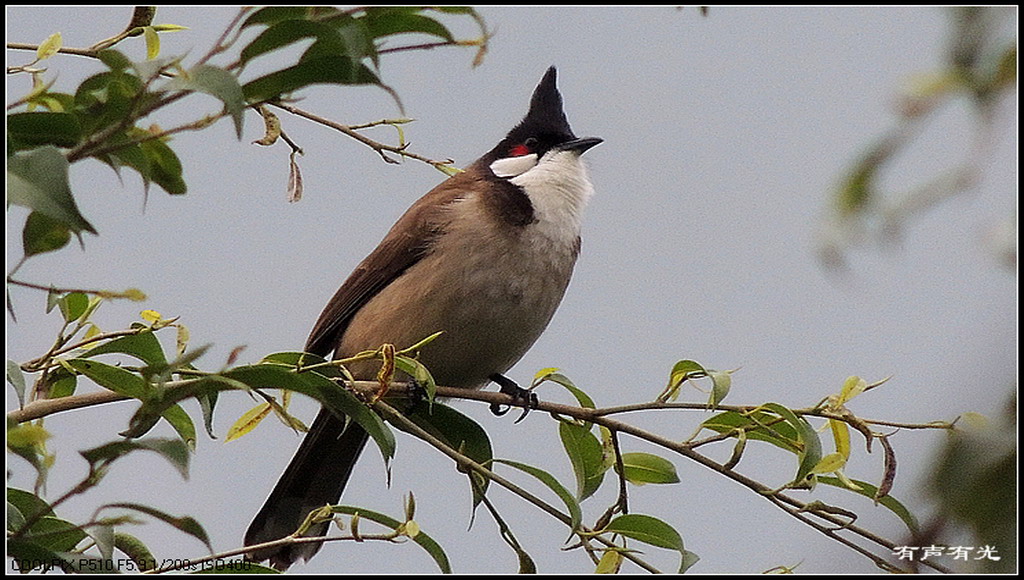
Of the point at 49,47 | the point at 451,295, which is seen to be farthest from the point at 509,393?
the point at 49,47

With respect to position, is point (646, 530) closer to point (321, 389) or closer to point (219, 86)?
point (321, 389)

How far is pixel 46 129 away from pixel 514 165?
1941 mm

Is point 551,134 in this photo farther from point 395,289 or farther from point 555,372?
point 555,372

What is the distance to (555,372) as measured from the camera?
1.68m

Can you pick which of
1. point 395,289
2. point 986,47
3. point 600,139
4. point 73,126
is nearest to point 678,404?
point 73,126

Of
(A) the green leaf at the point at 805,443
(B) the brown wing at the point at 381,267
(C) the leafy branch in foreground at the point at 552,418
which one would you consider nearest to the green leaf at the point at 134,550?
(C) the leafy branch in foreground at the point at 552,418

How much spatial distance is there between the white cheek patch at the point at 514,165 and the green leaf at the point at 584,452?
1.46 metres

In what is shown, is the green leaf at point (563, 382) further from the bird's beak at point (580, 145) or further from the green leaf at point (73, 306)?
the bird's beak at point (580, 145)

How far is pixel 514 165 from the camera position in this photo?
10.0ft

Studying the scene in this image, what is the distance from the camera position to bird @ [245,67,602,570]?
8.36ft

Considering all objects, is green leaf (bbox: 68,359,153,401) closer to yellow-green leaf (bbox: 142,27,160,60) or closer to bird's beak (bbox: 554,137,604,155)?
yellow-green leaf (bbox: 142,27,160,60)

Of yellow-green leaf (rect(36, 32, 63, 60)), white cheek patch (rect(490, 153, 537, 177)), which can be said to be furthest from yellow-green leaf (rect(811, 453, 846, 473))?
white cheek patch (rect(490, 153, 537, 177))

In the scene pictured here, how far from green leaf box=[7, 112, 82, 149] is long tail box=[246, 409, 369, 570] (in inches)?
50.6

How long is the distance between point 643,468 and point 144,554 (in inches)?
26.8
